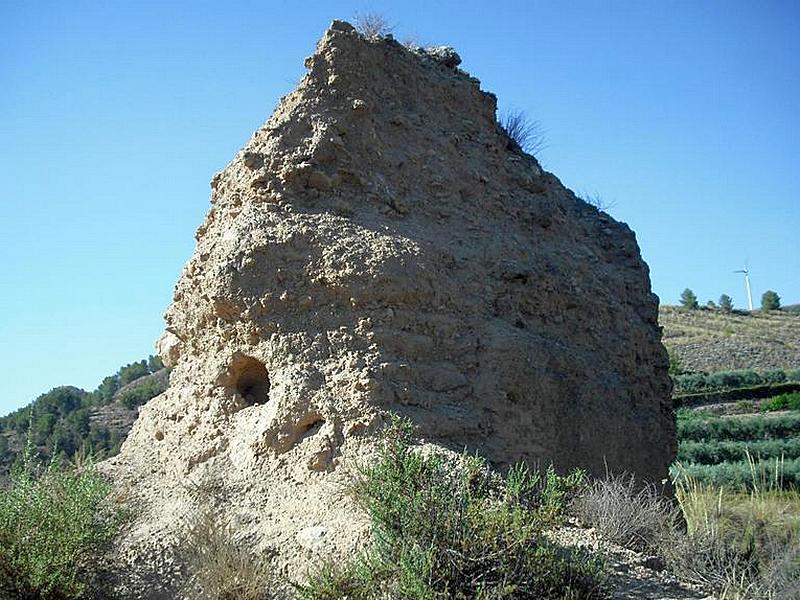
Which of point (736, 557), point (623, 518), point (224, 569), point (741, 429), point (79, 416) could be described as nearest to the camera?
point (224, 569)

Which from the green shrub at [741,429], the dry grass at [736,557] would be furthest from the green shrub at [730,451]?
the dry grass at [736,557]

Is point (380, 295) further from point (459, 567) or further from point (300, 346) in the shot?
point (459, 567)

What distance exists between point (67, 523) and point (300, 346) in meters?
1.76

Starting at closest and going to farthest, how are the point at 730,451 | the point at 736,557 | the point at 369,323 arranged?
the point at 736,557
the point at 369,323
the point at 730,451

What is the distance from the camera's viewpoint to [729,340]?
40344 mm

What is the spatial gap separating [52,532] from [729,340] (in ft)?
130

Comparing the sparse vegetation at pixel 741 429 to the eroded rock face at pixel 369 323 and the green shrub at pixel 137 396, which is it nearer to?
the green shrub at pixel 137 396

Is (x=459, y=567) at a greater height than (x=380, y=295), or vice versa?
(x=380, y=295)

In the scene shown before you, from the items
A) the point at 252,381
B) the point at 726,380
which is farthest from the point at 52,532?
the point at 726,380

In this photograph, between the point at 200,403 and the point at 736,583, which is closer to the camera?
the point at 736,583

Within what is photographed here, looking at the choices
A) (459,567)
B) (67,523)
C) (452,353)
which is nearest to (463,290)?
(452,353)

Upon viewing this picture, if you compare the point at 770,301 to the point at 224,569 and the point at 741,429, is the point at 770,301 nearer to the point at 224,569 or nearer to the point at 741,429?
the point at 741,429

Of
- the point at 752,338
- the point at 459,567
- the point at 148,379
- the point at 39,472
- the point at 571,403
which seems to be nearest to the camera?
the point at 459,567

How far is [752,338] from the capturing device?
1606 inches
